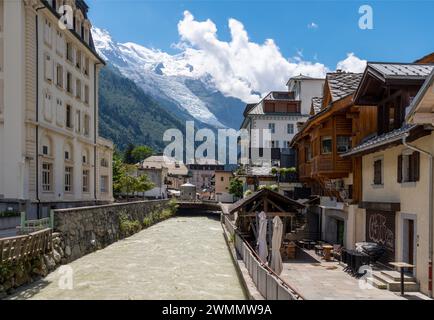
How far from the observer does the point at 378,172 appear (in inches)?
696

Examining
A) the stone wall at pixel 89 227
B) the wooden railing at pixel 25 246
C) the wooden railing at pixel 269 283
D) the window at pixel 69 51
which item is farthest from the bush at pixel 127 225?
the wooden railing at pixel 269 283

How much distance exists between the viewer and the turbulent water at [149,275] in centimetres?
1578

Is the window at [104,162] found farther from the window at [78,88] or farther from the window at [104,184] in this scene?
the window at [78,88]

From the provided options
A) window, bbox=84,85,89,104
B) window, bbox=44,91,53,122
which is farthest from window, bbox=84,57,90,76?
window, bbox=44,91,53,122

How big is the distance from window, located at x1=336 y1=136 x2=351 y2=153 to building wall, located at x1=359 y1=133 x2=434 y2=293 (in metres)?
3.27

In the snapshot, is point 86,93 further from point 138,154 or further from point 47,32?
point 138,154

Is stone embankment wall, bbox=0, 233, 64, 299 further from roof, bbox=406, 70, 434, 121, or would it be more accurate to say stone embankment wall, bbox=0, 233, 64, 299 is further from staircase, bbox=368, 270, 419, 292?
roof, bbox=406, 70, 434, 121

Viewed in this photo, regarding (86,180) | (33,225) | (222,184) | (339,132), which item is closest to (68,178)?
(86,180)

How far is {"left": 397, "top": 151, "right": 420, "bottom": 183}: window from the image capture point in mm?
13898

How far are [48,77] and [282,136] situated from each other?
119 feet

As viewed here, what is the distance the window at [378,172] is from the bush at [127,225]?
21.9 m

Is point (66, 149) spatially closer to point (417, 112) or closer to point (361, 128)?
point (361, 128)

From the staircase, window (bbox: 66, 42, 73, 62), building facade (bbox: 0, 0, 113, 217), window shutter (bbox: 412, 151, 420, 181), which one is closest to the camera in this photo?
the staircase
